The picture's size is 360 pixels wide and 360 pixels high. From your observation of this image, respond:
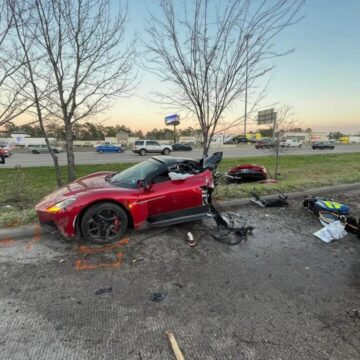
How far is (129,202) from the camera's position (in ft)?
13.0

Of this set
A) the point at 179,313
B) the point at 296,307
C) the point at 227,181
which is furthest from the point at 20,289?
the point at 227,181

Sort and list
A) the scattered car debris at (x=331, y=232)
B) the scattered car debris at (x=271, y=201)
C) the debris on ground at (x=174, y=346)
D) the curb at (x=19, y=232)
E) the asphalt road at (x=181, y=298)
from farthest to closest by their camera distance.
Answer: the scattered car debris at (x=271, y=201) < the scattered car debris at (x=331, y=232) < the curb at (x=19, y=232) < the asphalt road at (x=181, y=298) < the debris on ground at (x=174, y=346)

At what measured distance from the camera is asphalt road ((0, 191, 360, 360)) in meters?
2.08

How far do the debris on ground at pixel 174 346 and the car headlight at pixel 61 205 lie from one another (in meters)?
2.26

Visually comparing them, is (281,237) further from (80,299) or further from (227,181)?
(227,181)

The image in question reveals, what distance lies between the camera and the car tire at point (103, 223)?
3783 mm

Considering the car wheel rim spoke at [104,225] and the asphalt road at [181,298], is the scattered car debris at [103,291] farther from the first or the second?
the car wheel rim spoke at [104,225]

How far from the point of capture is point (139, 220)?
13.2 ft

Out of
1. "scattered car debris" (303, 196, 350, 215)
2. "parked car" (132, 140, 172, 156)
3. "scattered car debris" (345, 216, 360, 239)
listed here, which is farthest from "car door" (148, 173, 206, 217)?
"parked car" (132, 140, 172, 156)

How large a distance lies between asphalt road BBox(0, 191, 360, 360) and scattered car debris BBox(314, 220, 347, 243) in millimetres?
104

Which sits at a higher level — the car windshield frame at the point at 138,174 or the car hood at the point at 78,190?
→ the car windshield frame at the point at 138,174

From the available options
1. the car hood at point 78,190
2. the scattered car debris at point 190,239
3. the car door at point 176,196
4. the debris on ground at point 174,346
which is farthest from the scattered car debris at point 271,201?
the debris on ground at point 174,346

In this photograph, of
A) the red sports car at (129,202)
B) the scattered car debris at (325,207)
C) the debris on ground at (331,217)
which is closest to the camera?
the red sports car at (129,202)

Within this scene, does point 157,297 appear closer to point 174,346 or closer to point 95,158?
point 174,346
